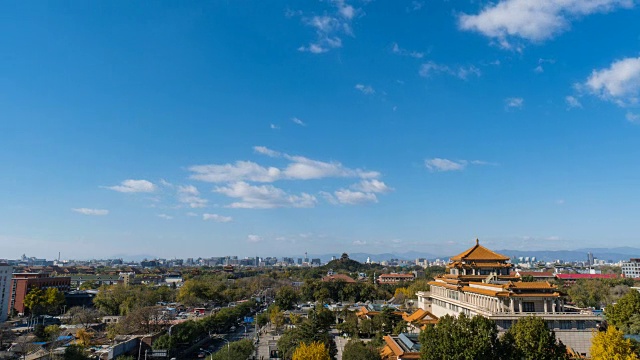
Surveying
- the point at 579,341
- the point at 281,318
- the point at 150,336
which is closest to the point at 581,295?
the point at 579,341

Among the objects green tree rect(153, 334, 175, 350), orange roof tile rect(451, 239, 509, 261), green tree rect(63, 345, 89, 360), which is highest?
orange roof tile rect(451, 239, 509, 261)

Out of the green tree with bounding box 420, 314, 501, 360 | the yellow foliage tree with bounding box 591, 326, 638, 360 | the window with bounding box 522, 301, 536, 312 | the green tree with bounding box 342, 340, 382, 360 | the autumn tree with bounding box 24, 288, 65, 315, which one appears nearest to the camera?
the green tree with bounding box 420, 314, 501, 360

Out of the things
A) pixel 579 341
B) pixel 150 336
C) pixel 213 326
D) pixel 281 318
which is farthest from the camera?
pixel 281 318

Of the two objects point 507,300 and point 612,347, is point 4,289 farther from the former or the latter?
point 612,347

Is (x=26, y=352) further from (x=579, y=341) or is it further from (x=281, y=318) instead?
(x=579, y=341)

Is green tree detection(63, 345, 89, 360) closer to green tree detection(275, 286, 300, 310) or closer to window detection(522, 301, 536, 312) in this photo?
window detection(522, 301, 536, 312)

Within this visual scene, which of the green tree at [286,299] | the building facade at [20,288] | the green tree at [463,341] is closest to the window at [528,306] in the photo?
the green tree at [463,341]

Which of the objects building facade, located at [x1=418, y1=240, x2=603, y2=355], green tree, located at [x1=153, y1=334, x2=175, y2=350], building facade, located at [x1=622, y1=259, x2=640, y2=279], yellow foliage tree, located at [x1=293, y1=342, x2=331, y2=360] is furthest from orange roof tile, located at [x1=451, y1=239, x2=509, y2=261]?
building facade, located at [x1=622, y1=259, x2=640, y2=279]
